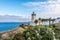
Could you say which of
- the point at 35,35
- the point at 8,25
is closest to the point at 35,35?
the point at 35,35

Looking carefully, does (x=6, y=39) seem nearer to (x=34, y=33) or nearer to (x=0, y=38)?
(x=0, y=38)

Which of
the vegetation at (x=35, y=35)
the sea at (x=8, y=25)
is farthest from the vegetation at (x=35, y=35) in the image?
the sea at (x=8, y=25)

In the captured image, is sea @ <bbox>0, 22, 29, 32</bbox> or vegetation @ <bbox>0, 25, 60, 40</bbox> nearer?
vegetation @ <bbox>0, 25, 60, 40</bbox>

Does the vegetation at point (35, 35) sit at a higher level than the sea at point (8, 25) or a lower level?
lower

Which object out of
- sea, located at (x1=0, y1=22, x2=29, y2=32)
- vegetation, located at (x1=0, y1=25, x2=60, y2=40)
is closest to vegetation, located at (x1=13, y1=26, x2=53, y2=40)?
vegetation, located at (x1=0, y1=25, x2=60, y2=40)

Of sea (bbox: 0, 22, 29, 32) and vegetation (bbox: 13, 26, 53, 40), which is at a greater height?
sea (bbox: 0, 22, 29, 32)

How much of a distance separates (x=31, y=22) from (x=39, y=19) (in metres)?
0.37

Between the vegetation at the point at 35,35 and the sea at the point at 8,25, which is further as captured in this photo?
the sea at the point at 8,25

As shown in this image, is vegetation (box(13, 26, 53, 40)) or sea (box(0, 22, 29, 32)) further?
sea (box(0, 22, 29, 32))

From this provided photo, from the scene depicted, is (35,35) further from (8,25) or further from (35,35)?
(8,25)

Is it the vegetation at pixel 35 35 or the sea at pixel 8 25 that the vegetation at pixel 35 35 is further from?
the sea at pixel 8 25

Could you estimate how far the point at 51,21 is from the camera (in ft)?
22.1

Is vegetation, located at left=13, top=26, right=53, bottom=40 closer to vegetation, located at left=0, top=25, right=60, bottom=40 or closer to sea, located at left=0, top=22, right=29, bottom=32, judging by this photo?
vegetation, located at left=0, top=25, right=60, bottom=40

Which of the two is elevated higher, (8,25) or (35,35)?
(8,25)
